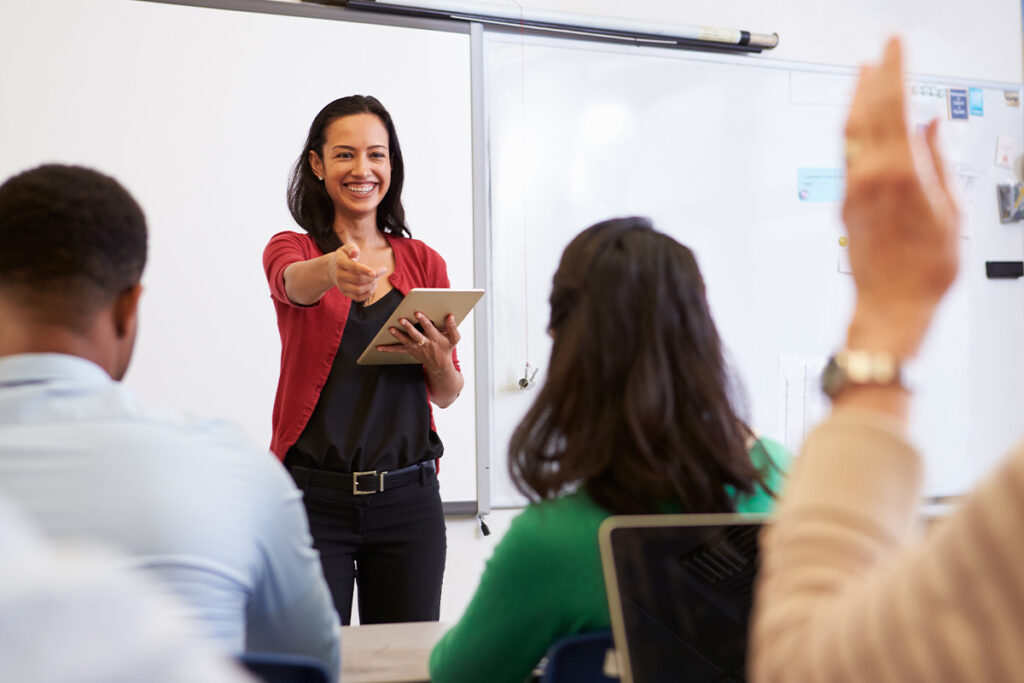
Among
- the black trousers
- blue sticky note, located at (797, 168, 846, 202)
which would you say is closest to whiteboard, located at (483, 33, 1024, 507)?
blue sticky note, located at (797, 168, 846, 202)

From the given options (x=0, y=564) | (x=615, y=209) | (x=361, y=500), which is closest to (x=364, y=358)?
(x=361, y=500)

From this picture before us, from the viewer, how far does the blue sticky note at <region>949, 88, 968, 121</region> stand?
3490 millimetres

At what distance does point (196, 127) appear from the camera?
103 inches

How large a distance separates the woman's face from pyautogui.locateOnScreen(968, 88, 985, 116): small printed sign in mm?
2592

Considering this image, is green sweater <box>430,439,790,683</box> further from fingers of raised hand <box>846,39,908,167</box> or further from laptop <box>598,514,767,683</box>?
fingers of raised hand <box>846,39,908,167</box>

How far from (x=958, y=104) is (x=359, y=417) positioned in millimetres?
2854

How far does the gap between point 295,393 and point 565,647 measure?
3.94 feet

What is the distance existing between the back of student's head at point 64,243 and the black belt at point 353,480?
0.94 m

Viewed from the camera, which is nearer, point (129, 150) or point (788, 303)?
point (129, 150)

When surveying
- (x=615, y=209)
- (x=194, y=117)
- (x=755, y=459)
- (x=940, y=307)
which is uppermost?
(x=194, y=117)

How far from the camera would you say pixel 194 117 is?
2.60 m

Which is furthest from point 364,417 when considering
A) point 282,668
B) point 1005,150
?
point 1005,150

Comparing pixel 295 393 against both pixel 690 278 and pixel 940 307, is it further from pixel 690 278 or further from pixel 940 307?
pixel 940 307

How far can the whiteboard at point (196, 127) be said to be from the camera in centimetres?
247
